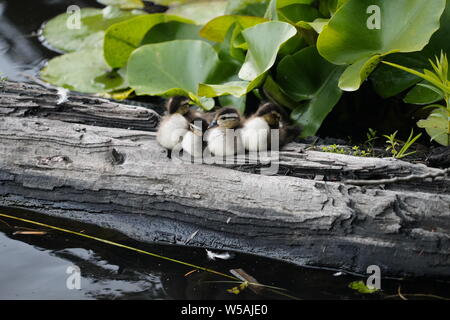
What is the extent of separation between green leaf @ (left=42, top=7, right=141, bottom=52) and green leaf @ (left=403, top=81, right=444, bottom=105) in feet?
10.7

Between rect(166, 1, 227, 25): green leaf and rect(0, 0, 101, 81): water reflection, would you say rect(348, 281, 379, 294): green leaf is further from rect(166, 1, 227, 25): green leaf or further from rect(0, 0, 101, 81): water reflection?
rect(0, 0, 101, 81): water reflection

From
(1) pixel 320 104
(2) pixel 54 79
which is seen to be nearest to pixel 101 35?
(2) pixel 54 79

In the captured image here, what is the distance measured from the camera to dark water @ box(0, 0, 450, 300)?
294 centimetres

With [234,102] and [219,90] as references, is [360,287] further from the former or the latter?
[234,102]

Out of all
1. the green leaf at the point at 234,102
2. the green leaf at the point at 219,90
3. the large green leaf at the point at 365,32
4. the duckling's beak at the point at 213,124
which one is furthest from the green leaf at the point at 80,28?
the large green leaf at the point at 365,32

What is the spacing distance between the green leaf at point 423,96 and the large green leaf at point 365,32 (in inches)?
14.4

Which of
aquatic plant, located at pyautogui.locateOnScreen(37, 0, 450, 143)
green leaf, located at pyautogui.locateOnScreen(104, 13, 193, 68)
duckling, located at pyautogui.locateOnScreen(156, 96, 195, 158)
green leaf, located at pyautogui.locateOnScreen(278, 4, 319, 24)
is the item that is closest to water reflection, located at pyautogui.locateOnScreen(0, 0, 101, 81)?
aquatic plant, located at pyautogui.locateOnScreen(37, 0, 450, 143)

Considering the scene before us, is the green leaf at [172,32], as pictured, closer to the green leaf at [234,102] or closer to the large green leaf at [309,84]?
the green leaf at [234,102]

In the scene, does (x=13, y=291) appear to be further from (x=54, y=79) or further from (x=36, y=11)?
(x=36, y=11)

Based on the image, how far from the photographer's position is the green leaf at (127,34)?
504 cm

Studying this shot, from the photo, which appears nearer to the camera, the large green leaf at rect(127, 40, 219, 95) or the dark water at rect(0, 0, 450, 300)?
the dark water at rect(0, 0, 450, 300)

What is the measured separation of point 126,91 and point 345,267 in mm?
2850

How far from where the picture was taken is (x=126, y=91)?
520 cm

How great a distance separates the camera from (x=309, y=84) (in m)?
4.22
